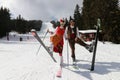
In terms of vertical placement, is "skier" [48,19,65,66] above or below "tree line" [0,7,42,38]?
above

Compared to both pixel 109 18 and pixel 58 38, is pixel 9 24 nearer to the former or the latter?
pixel 109 18

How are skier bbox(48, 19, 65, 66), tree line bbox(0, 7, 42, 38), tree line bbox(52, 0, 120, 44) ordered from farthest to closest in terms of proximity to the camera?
tree line bbox(0, 7, 42, 38) → tree line bbox(52, 0, 120, 44) → skier bbox(48, 19, 65, 66)

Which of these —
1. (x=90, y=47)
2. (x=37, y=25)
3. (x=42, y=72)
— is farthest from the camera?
(x=37, y=25)

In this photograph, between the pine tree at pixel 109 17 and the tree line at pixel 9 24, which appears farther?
the tree line at pixel 9 24

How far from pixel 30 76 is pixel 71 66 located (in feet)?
8.74

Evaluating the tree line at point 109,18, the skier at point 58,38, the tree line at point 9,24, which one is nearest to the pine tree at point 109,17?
the tree line at point 109,18

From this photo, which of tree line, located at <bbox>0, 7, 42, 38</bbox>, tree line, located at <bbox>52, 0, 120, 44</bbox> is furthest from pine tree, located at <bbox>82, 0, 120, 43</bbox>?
tree line, located at <bbox>0, 7, 42, 38</bbox>

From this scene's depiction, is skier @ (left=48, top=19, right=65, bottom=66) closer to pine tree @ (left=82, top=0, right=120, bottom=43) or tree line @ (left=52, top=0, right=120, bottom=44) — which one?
tree line @ (left=52, top=0, right=120, bottom=44)

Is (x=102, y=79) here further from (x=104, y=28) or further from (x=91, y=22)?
(x=91, y=22)

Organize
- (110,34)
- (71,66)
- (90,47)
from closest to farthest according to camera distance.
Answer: (71,66), (90,47), (110,34)

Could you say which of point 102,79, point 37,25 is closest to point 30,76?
point 102,79

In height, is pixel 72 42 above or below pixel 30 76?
above

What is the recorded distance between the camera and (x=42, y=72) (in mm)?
9648

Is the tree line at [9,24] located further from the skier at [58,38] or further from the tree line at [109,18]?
the skier at [58,38]
